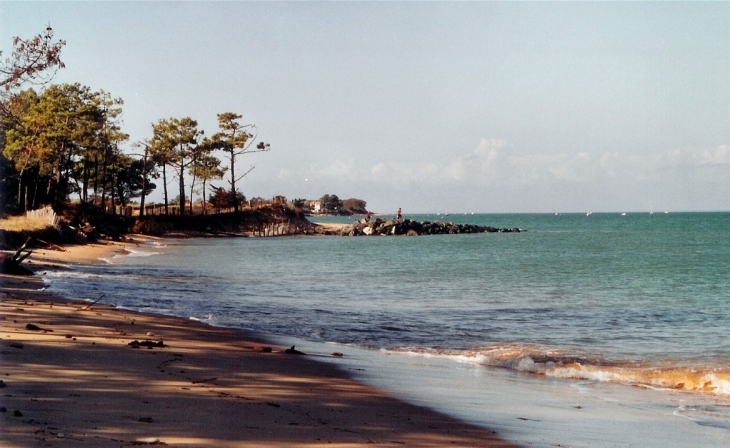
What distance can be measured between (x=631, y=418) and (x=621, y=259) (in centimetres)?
4077

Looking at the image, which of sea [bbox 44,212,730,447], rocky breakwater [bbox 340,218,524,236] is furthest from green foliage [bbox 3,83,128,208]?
rocky breakwater [bbox 340,218,524,236]

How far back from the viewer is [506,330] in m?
17.3

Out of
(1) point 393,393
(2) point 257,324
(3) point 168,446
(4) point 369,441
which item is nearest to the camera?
(3) point 168,446

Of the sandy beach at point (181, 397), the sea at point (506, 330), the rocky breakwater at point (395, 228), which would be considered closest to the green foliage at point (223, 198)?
the rocky breakwater at point (395, 228)

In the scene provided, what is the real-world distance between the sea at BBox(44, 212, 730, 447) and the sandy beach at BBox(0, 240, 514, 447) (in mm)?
899

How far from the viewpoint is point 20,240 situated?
32906 mm

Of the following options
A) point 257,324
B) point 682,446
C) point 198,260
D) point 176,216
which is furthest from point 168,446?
point 176,216

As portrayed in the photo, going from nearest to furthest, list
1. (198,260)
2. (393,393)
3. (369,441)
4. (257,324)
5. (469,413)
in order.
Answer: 1. (369,441)
2. (469,413)
3. (393,393)
4. (257,324)
5. (198,260)

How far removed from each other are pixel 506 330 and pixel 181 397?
428 inches

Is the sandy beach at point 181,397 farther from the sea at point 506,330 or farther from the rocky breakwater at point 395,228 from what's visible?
the rocky breakwater at point 395,228

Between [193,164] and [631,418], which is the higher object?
[193,164]

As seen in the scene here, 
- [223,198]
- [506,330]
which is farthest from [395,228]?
[506,330]

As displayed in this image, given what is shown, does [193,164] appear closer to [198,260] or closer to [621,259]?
[198,260]

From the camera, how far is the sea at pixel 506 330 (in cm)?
915
